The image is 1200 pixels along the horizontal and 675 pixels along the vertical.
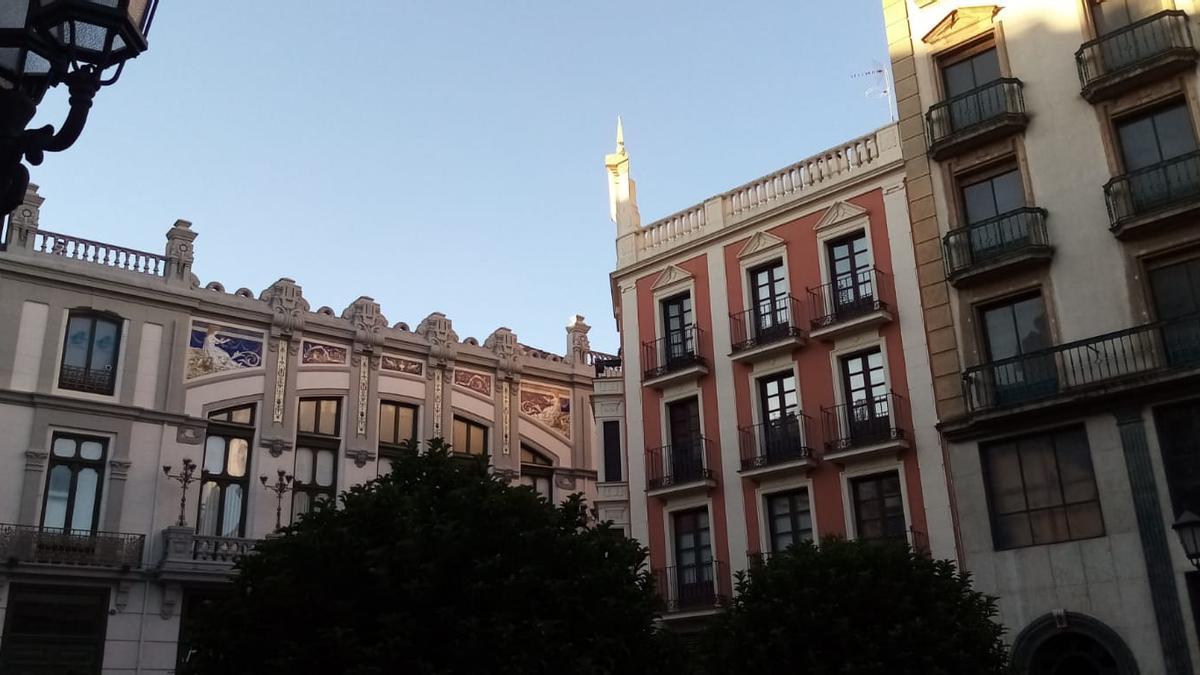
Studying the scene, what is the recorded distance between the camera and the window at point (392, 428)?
31.2 metres

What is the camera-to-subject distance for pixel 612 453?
97.8ft

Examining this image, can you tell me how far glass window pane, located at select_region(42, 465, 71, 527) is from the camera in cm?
2553

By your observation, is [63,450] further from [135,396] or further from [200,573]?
[200,573]

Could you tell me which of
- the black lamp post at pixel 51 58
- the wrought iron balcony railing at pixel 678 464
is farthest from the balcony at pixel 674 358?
the black lamp post at pixel 51 58

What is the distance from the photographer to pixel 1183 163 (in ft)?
60.7

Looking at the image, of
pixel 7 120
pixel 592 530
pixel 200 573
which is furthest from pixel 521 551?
pixel 200 573

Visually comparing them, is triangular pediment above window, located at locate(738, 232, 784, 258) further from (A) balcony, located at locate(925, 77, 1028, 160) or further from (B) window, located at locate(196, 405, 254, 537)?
Answer: (B) window, located at locate(196, 405, 254, 537)

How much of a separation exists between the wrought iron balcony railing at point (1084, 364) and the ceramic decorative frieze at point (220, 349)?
1868 cm

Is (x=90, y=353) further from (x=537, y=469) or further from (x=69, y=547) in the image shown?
(x=537, y=469)

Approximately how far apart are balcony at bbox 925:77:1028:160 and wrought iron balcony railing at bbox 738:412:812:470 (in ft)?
20.2

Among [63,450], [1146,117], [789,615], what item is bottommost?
[789,615]

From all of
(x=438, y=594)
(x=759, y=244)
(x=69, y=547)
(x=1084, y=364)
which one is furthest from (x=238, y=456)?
(x=1084, y=364)

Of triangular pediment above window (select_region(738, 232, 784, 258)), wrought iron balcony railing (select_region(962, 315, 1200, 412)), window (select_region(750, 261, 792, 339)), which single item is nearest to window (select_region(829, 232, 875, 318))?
window (select_region(750, 261, 792, 339))

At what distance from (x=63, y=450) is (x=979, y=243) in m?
21.2
